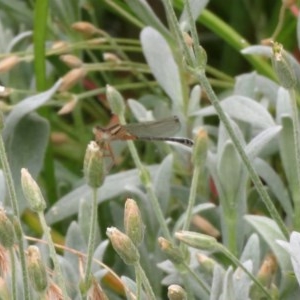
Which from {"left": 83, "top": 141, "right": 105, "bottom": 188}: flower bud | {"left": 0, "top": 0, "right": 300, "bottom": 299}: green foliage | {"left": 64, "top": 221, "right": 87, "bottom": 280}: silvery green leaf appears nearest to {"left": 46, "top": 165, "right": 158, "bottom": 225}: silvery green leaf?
{"left": 0, "top": 0, "right": 300, "bottom": 299}: green foliage

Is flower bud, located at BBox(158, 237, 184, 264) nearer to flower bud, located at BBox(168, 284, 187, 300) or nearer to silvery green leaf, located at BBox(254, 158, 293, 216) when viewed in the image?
flower bud, located at BBox(168, 284, 187, 300)

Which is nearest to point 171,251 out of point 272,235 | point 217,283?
point 217,283

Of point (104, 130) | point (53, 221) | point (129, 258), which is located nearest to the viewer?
point (129, 258)

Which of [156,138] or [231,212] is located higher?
[156,138]

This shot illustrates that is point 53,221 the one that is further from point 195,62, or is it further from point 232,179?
point 195,62

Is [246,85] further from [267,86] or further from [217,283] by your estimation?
[217,283]

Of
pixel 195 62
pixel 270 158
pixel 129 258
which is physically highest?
pixel 195 62

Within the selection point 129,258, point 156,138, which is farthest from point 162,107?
point 129,258
